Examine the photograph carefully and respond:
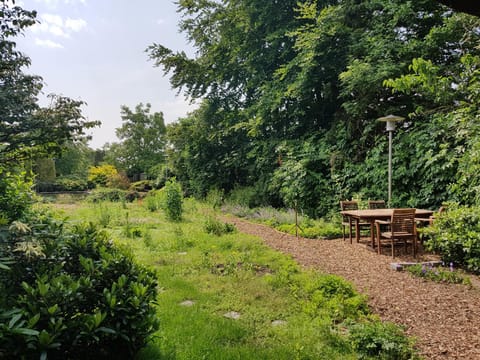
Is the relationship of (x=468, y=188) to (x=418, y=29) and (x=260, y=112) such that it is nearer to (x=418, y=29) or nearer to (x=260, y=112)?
(x=418, y=29)

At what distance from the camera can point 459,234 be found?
4379 millimetres

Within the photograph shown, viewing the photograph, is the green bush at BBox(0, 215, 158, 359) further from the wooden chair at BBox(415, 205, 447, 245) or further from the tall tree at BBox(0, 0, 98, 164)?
the wooden chair at BBox(415, 205, 447, 245)

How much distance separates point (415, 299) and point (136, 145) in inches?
946

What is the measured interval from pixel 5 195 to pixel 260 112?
9904mm

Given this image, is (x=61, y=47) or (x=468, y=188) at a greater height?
(x=61, y=47)

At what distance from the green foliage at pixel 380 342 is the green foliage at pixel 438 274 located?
1.89 metres

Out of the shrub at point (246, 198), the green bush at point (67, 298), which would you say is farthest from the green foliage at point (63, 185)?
the green bush at point (67, 298)

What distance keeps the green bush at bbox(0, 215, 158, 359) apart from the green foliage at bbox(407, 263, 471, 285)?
146 inches

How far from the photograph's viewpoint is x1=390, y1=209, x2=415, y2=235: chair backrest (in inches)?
195

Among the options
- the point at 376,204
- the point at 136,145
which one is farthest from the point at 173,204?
the point at 136,145

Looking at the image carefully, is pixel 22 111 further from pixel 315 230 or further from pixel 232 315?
pixel 315 230

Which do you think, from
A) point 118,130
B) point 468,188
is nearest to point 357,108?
point 468,188

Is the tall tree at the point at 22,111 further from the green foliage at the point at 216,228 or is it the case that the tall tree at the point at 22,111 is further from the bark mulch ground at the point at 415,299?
the green foliage at the point at 216,228

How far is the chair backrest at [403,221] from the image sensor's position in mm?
4961
